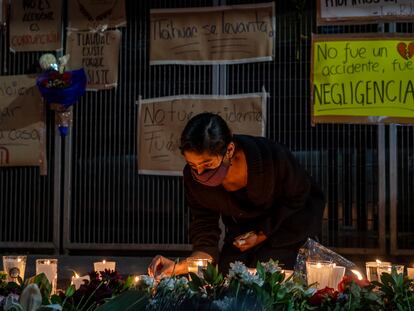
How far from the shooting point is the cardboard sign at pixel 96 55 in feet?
20.3

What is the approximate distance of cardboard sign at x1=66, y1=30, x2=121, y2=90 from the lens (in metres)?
6.20

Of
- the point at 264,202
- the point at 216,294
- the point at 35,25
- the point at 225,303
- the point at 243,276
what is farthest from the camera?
the point at 35,25

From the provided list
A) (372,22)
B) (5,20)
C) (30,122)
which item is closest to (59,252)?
(30,122)

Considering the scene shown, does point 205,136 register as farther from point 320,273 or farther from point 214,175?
point 320,273

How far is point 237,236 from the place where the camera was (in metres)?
3.50

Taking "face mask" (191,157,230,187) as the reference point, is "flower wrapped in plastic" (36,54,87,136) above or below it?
above

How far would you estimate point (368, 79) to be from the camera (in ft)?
18.5

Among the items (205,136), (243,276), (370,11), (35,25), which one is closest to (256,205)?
(205,136)

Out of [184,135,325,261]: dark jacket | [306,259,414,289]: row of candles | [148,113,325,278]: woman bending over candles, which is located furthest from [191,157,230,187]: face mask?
[306,259,414,289]: row of candles

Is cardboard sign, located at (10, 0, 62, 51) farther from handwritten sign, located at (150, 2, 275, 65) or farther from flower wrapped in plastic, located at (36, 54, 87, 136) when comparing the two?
handwritten sign, located at (150, 2, 275, 65)

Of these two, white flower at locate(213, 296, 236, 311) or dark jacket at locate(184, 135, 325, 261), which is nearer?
white flower at locate(213, 296, 236, 311)

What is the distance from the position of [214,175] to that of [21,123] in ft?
12.4

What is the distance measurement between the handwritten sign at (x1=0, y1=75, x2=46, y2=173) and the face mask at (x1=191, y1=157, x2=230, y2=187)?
3569 mm

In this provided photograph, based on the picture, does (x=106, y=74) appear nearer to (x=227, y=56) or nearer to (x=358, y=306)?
(x=227, y=56)
